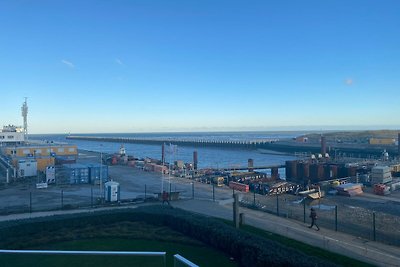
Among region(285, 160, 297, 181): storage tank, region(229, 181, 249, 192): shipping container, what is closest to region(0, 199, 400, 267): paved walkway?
region(229, 181, 249, 192): shipping container

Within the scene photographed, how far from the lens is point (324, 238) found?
1343 cm

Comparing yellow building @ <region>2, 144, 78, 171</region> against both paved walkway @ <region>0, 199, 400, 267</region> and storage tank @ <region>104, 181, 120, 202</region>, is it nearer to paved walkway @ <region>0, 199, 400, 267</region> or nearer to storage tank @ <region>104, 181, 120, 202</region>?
storage tank @ <region>104, 181, 120, 202</region>

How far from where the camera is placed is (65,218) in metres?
14.1

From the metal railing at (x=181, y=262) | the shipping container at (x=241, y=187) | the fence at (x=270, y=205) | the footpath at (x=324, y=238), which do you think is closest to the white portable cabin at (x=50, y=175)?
the fence at (x=270, y=205)

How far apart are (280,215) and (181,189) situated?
1069 centimetres

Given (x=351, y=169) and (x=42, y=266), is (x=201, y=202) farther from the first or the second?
(x=351, y=169)

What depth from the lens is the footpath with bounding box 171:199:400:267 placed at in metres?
11.9

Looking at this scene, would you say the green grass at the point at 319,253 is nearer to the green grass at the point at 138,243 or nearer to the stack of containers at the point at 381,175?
the green grass at the point at 138,243

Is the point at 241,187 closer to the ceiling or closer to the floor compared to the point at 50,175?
closer to the floor

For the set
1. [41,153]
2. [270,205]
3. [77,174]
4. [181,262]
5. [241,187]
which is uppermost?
[181,262]

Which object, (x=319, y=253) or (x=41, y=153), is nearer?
(x=319, y=253)

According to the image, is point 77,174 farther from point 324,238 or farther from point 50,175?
Result: point 324,238

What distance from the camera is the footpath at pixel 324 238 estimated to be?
11914mm

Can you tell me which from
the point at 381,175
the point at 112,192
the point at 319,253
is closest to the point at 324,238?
the point at 319,253
